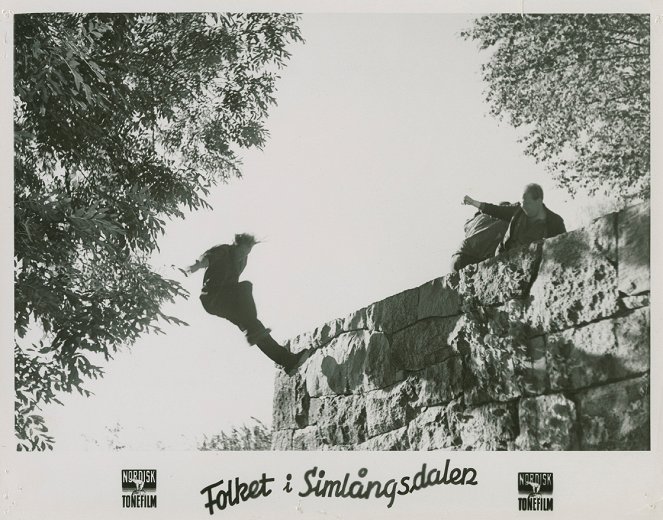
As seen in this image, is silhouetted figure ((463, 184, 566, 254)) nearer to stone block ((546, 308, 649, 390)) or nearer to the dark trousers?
stone block ((546, 308, 649, 390))

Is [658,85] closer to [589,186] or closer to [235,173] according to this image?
[589,186]

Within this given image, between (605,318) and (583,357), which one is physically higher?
(605,318)

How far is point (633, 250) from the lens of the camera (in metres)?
3.68

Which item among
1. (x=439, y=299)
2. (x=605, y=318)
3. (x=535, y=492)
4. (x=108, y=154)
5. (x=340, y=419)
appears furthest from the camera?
(x=108, y=154)

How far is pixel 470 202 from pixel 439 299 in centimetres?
50

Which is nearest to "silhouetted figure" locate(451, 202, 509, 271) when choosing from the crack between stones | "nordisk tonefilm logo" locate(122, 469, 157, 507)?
the crack between stones

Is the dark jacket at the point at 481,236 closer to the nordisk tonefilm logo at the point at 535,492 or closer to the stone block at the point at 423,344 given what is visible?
the stone block at the point at 423,344

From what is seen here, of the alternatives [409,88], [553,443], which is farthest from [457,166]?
[553,443]

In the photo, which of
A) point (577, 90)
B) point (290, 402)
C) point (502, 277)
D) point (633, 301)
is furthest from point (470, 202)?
point (290, 402)

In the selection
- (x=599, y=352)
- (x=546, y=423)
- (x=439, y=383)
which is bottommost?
(x=546, y=423)

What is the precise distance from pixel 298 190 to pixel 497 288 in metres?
1.10

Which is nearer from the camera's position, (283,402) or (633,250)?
(633,250)

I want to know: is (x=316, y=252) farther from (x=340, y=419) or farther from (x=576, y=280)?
(x=576, y=280)

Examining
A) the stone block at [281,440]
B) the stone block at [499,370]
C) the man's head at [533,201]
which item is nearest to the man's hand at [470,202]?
the man's head at [533,201]
